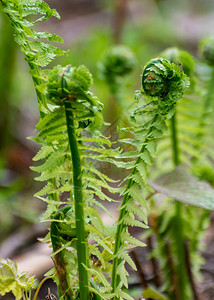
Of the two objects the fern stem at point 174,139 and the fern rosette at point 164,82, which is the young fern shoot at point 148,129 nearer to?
the fern rosette at point 164,82

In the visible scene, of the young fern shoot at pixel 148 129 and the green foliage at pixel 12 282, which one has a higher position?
the young fern shoot at pixel 148 129

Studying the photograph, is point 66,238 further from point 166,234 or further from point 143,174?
point 166,234

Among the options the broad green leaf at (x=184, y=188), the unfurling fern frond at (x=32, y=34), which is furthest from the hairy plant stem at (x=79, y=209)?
the broad green leaf at (x=184, y=188)

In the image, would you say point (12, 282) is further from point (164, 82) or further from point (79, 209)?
point (164, 82)

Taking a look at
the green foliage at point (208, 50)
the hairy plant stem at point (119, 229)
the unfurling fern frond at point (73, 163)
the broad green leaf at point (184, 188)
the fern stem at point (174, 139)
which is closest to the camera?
the unfurling fern frond at point (73, 163)

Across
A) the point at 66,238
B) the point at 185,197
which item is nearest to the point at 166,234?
the point at 185,197

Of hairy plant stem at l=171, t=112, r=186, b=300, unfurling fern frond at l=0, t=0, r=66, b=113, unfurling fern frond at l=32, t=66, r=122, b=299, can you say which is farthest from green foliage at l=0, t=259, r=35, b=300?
hairy plant stem at l=171, t=112, r=186, b=300
